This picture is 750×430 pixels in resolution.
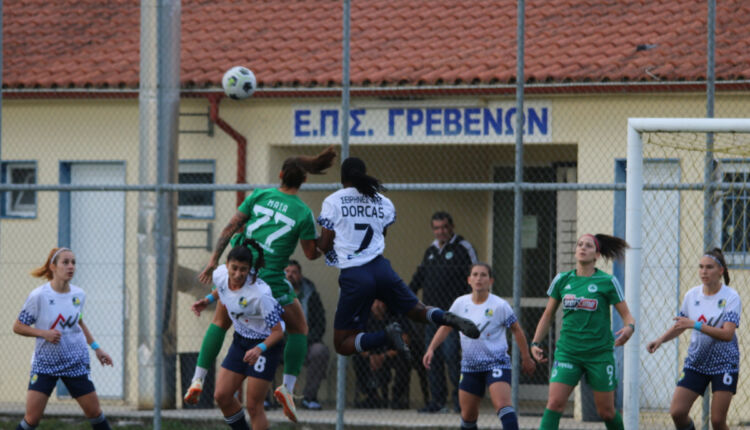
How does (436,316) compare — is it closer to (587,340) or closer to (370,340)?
(370,340)

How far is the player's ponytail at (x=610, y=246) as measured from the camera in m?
11.0

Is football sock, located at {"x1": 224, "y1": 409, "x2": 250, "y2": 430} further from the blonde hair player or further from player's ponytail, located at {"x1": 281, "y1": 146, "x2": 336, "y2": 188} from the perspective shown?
player's ponytail, located at {"x1": 281, "y1": 146, "x2": 336, "y2": 188}

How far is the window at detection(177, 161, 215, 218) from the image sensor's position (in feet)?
51.3

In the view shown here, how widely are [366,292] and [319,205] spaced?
252 inches

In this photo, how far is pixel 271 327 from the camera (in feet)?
33.4

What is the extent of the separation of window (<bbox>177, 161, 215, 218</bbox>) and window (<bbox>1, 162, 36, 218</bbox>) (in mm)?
1797

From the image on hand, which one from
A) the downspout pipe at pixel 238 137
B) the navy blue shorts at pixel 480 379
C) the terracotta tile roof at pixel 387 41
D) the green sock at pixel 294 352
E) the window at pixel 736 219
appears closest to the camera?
the green sock at pixel 294 352

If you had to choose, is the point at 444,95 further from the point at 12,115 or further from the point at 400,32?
the point at 12,115

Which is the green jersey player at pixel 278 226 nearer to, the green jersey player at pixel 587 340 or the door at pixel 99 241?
the green jersey player at pixel 587 340

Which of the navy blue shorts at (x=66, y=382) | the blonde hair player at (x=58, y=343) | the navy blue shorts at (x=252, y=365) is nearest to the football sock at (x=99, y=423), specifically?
the blonde hair player at (x=58, y=343)

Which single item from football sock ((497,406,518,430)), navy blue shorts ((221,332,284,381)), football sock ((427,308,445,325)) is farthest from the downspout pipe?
football sock ((427,308,445,325))

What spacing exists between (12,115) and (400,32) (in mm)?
4778

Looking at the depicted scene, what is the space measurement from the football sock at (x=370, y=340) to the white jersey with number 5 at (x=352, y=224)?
53 centimetres

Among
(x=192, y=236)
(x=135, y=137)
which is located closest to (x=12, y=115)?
(x=135, y=137)
